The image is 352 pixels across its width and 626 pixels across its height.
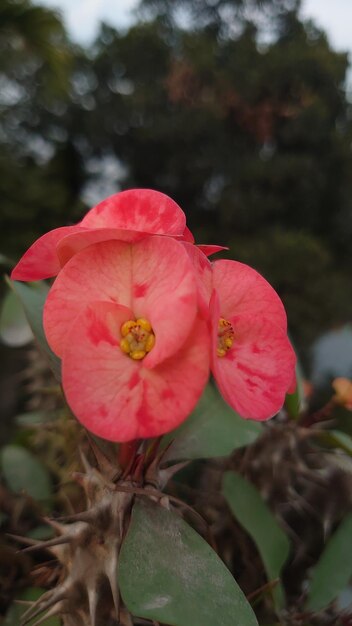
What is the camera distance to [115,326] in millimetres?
289

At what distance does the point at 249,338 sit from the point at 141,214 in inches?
3.9

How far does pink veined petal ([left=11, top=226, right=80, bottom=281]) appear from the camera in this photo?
0.32 metres

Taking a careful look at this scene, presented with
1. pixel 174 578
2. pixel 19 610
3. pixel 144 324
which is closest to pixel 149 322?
pixel 144 324

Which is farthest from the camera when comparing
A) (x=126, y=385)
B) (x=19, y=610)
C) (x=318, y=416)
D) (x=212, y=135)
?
(x=212, y=135)

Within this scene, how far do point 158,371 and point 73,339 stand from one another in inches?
1.8

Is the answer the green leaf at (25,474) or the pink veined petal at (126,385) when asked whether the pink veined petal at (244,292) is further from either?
the green leaf at (25,474)

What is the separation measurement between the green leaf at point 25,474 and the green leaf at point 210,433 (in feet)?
0.68

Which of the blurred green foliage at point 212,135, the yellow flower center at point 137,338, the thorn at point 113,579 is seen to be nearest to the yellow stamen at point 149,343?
the yellow flower center at point 137,338

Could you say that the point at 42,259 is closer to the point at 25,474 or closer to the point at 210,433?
the point at 210,433

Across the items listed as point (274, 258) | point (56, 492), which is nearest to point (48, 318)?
point (56, 492)

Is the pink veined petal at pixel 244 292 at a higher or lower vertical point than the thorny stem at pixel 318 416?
higher

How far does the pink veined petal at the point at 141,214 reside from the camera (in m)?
0.31

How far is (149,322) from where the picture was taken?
0.96 ft

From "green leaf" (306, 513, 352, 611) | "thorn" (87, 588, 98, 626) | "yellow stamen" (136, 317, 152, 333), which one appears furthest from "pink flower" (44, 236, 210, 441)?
"green leaf" (306, 513, 352, 611)
